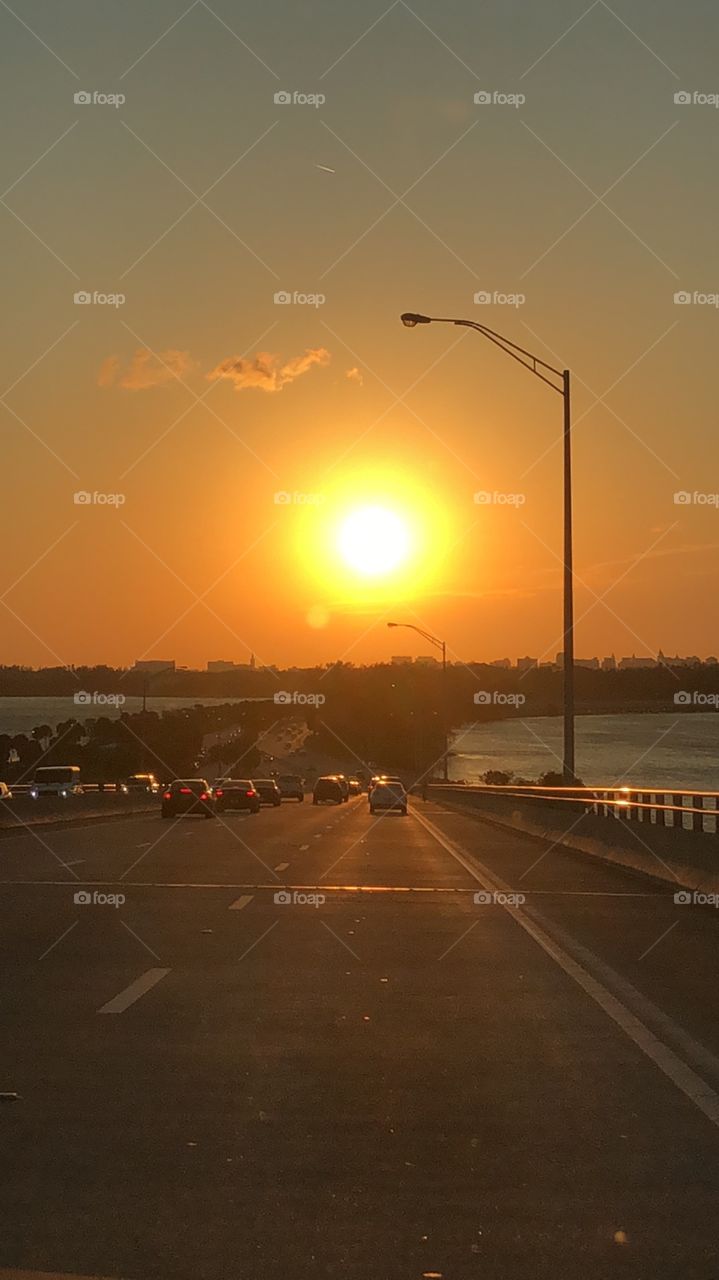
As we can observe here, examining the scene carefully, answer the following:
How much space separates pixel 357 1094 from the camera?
881 centimetres

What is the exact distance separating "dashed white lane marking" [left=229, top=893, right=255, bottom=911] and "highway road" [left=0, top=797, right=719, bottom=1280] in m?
0.20

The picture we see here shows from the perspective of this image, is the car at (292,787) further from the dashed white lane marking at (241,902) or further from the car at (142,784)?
the dashed white lane marking at (241,902)

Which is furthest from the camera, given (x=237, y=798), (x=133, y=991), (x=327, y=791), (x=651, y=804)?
(x=327, y=791)

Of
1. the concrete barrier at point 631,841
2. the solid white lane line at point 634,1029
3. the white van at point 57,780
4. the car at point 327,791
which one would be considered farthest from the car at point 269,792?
the solid white lane line at point 634,1029

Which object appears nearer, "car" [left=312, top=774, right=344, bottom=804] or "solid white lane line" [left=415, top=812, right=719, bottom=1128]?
"solid white lane line" [left=415, top=812, right=719, bottom=1128]

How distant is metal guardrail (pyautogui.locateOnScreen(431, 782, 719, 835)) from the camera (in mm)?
23072

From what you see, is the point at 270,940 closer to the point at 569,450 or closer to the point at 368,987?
the point at 368,987

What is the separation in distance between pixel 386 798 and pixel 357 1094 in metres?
60.0

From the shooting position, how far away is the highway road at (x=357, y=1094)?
6.27 m

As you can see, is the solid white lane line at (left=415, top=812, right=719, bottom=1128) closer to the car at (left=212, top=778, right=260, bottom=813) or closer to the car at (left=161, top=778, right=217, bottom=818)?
the car at (left=161, top=778, right=217, bottom=818)

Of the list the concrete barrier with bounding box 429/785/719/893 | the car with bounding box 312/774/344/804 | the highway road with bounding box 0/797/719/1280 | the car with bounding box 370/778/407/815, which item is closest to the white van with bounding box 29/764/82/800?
the car with bounding box 370/778/407/815

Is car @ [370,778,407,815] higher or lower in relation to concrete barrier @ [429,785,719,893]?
lower

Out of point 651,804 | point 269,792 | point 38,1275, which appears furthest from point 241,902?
point 269,792

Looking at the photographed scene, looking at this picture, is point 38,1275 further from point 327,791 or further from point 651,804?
point 327,791
